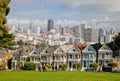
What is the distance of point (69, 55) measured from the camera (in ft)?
296

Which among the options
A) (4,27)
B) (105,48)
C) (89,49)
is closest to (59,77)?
(4,27)

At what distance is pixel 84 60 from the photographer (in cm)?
8881

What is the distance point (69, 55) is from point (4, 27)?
54.7 metres

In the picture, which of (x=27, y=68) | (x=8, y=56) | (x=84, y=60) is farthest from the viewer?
(x=8, y=56)

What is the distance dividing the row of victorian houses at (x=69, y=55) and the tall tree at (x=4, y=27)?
48.6 m

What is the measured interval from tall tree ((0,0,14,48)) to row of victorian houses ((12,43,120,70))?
48575 mm

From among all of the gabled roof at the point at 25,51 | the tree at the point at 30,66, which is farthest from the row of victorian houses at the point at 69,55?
the tree at the point at 30,66

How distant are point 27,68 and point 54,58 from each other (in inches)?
441

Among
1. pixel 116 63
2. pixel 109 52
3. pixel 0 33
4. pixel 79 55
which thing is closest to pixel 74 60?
pixel 79 55

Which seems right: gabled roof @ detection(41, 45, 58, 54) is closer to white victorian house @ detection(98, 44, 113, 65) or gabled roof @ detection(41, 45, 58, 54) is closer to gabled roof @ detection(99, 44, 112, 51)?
white victorian house @ detection(98, 44, 113, 65)

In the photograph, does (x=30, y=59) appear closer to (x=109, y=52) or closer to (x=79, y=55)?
(x=79, y=55)

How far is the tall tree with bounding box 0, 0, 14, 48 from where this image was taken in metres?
36.2

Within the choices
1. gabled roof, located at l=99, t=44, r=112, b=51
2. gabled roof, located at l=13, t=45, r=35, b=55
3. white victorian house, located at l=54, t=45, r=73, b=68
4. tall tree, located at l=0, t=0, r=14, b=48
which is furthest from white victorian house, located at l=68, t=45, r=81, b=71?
tall tree, located at l=0, t=0, r=14, b=48

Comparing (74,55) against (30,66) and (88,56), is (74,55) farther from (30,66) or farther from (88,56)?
(30,66)
